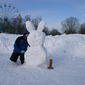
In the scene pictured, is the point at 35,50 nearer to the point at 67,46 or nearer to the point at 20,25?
the point at 67,46

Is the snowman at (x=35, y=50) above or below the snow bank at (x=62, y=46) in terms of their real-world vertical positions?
above

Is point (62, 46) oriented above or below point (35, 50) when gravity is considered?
below

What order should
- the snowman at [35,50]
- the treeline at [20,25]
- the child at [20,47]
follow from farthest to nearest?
the treeline at [20,25]
the child at [20,47]
the snowman at [35,50]

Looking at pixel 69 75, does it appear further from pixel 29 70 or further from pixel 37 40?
pixel 37 40

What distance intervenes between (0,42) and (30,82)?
29.1ft

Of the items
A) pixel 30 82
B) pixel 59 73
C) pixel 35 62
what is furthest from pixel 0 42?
pixel 30 82

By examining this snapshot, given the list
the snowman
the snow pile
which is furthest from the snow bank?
the snowman

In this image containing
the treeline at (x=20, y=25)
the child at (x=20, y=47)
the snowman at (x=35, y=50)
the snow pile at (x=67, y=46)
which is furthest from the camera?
the treeline at (x=20, y=25)

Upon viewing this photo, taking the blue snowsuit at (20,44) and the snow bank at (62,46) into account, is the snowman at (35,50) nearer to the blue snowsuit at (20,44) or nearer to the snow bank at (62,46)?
the blue snowsuit at (20,44)

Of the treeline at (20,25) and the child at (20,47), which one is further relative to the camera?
the treeline at (20,25)

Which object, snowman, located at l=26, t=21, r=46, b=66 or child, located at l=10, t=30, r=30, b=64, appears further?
child, located at l=10, t=30, r=30, b=64

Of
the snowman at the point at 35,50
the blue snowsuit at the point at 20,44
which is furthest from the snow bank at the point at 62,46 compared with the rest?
the snowman at the point at 35,50

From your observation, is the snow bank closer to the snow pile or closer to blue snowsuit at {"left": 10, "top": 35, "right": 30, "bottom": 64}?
the snow pile


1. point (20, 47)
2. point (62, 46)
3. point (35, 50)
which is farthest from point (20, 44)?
point (62, 46)
